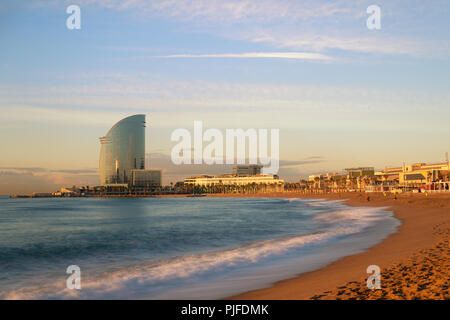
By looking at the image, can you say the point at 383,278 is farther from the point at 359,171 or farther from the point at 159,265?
the point at 359,171

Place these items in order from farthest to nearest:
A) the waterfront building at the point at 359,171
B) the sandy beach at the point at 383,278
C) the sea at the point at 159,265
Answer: the waterfront building at the point at 359,171, the sea at the point at 159,265, the sandy beach at the point at 383,278

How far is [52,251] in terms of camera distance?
57.0ft

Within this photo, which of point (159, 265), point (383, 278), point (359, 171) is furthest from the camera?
point (359, 171)

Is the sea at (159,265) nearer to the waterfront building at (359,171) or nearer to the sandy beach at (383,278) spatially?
the sandy beach at (383,278)

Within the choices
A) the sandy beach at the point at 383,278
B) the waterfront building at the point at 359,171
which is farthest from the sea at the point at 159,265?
the waterfront building at the point at 359,171

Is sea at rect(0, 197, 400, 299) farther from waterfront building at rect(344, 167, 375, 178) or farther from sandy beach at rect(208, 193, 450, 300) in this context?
waterfront building at rect(344, 167, 375, 178)

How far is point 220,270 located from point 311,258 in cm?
323

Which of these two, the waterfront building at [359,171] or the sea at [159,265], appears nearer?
the sea at [159,265]

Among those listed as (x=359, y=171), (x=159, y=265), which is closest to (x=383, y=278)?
(x=159, y=265)

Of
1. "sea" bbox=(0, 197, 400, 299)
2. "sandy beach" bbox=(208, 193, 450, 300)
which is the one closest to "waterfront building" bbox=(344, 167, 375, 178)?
"sea" bbox=(0, 197, 400, 299)

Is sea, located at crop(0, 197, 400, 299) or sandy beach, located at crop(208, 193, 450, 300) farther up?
sandy beach, located at crop(208, 193, 450, 300)


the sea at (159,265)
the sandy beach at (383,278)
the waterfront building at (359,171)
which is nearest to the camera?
the sandy beach at (383,278)

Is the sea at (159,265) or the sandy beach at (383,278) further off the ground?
the sandy beach at (383,278)
